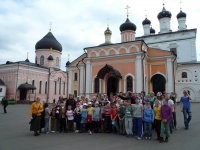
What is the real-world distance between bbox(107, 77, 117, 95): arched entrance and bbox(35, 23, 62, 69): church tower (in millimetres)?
23584

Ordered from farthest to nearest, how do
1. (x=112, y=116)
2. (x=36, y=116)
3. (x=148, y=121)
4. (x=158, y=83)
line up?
(x=158, y=83) < (x=112, y=116) < (x=36, y=116) < (x=148, y=121)

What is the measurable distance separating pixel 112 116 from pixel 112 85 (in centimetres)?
1286

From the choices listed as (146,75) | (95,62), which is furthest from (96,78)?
(146,75)

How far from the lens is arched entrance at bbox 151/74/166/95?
20.0m

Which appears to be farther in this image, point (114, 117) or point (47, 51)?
point (47, 51)

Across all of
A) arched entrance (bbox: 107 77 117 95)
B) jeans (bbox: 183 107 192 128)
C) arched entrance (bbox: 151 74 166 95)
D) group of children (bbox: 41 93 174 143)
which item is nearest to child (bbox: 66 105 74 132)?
group of children (bbox: 41 93 174 143)

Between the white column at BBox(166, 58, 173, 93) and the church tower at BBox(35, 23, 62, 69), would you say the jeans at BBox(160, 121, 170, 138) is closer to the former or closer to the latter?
the white column at BBox(166, 58, 173, 93)

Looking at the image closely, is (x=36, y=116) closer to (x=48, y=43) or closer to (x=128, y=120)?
(x=128, y=120)

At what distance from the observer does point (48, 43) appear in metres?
40.8

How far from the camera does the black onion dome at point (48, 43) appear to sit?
134 ft

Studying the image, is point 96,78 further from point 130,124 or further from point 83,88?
point 130,124

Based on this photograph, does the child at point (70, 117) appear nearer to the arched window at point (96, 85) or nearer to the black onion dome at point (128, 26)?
the arched window at point (96, 85)

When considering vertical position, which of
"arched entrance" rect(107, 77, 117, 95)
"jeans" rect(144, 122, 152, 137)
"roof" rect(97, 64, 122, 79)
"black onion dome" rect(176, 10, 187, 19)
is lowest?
"jeans" rect(144, 122, 152, 137)

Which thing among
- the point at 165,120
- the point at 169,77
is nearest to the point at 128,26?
the point at 169,77
